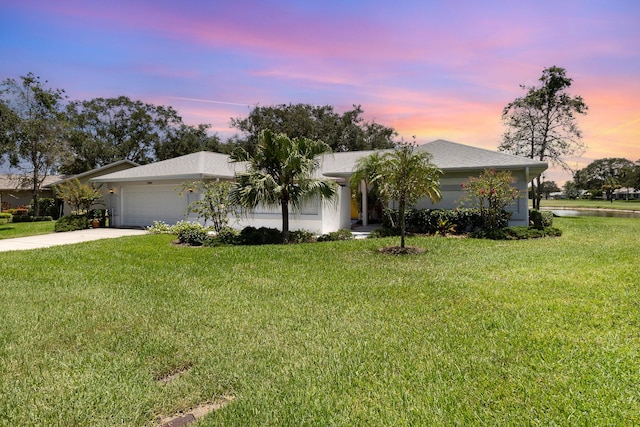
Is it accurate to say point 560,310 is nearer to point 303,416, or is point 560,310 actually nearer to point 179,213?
point 303,416

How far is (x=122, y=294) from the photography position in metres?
6.50

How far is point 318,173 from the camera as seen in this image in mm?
19047

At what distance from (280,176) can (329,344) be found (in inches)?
367

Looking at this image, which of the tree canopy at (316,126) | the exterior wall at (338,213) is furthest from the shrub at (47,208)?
the exterior wall at (338,213)

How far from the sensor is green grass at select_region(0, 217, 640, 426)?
3.03 m

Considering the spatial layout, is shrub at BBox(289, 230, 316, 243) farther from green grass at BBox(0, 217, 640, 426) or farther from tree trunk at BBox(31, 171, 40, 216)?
tree trunk at BBox(31, 171, 40, 216)

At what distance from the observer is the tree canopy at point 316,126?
34.3 meters

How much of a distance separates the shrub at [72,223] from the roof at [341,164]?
2.61 m

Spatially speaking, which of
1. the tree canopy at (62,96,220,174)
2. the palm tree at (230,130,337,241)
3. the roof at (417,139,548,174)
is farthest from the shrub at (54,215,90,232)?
the tree canopy at (62,96,220,174)

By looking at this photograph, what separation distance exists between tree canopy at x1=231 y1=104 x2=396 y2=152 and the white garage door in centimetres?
1482

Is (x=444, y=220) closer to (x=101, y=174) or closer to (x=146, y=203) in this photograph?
(x=146, y=203)

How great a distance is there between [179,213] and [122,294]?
1323 cm

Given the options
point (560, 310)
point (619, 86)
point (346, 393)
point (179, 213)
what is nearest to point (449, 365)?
point (346, 393)

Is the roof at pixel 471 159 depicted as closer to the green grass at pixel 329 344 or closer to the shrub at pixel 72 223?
the green grass at pixel 329 344
